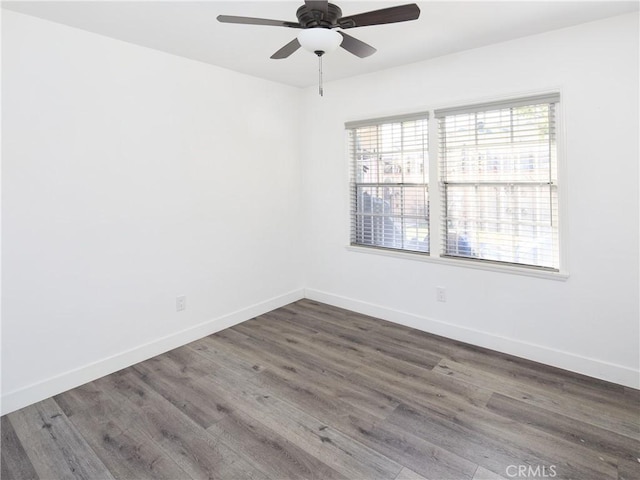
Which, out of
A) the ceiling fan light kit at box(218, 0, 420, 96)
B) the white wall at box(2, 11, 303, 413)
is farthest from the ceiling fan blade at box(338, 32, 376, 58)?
the white wall at box(2, 11, 303, 413)

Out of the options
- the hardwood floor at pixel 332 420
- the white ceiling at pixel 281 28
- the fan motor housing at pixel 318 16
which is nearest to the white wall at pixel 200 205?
the white ceiling at pixel 281 28

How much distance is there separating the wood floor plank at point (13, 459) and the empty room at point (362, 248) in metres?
0.01

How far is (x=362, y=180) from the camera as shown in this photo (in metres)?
4.11

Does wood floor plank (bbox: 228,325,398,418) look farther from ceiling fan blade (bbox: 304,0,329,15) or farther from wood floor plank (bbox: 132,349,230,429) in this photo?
ceiling fan blade (bbox: 304,0,329,15)

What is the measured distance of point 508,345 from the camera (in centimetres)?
315

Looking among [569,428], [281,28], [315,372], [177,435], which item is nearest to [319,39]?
[281,28]

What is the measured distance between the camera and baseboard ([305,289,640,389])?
8.79 ft

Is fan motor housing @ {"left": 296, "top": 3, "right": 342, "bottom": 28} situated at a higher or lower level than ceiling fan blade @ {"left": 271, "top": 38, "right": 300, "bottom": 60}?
higher

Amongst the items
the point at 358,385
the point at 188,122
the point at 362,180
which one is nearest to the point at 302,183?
the point at 362,180

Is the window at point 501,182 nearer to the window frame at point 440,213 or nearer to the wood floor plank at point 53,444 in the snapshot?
the window frame at point 440,213

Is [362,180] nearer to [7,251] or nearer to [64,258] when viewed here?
[64,258]

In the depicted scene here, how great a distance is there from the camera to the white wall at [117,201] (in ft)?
8.10

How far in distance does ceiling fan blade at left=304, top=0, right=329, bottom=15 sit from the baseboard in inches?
109

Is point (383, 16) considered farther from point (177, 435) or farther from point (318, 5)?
point (177, 435)
